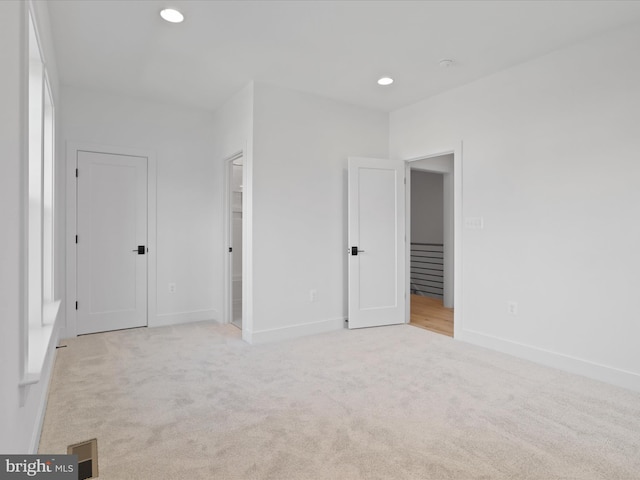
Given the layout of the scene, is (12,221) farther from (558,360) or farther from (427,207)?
(427,207)

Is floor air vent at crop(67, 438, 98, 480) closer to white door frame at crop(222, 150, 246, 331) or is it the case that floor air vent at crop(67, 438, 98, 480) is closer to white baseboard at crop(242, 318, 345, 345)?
white baseboard at crop(242, 318, 345, 345)

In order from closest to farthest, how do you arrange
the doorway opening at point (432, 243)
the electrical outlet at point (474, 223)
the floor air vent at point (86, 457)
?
the floor air vent at point (86, 457), the electrical outlet at point (474, 223), the doorway opening at point (432, 243)

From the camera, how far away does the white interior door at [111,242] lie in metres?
4.17

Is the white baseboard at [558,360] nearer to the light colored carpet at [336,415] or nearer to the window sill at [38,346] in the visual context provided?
the light colored carpet at [336,415]

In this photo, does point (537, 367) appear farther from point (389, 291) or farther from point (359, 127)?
point (359, 127)

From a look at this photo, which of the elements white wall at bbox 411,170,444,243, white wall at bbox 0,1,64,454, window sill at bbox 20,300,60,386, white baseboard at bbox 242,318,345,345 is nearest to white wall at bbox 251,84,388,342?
white baseboard at bbox 242,318,345,345

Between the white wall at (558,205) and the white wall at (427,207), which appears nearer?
the white wall at (558,205)

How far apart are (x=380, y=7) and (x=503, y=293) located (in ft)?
8.83

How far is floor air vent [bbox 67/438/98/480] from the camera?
75cm

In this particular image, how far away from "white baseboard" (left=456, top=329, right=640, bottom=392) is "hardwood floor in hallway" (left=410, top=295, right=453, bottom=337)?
0.46m

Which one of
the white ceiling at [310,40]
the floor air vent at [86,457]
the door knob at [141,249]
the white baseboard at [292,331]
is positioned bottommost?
the white baseboard at [292,331]

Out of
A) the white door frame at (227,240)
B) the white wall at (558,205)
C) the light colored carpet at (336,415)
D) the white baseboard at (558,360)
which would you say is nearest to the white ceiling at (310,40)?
the white wall at (558,205)

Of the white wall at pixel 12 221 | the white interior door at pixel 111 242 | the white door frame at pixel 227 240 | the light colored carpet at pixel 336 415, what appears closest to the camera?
the white wall at pixel 12 221

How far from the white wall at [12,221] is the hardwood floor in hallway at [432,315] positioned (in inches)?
150
